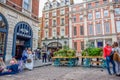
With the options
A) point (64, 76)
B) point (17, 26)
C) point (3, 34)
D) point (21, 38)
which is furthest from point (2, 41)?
point (64, 76)

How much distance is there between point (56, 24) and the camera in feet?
114

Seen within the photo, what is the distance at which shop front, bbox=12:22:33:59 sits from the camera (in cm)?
1352

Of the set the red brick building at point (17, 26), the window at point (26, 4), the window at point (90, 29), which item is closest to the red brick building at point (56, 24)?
the window at point (90, 29)

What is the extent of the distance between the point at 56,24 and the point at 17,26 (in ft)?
70.9

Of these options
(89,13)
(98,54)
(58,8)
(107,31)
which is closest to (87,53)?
(98,54)

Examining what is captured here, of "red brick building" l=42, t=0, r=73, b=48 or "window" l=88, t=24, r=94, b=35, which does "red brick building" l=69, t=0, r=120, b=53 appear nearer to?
"window" l=88, t=24, r=94, b=35

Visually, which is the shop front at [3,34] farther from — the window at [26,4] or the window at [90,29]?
the window at [90,29]

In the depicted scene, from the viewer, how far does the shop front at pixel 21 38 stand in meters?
13.5

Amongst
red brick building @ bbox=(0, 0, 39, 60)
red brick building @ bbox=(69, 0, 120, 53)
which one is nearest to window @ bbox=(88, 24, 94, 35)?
red brick building @ bbox=(69, 0, 120, 53)

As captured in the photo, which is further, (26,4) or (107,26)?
(107,26)

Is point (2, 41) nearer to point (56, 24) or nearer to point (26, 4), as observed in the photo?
point (26, 4)

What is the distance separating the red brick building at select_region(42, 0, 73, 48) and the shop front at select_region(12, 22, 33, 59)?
54.2 ft

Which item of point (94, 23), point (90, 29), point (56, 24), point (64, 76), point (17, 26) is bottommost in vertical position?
point (64, 76)

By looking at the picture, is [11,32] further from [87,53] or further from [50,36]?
[50,36]
